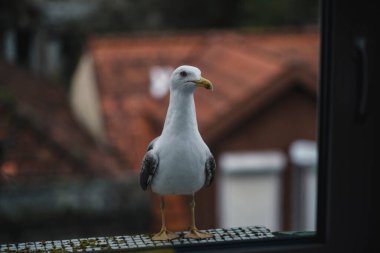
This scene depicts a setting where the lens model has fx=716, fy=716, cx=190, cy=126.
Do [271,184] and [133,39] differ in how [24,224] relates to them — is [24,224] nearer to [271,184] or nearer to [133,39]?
[271,184]

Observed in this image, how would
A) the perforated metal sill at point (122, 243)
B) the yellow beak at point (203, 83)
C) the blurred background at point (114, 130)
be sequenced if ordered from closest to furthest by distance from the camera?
the yellow beak at point (203, 83) → the perforated metal sill at point (122, 243) → the blurred background at point (114, 130)

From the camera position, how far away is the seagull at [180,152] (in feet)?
2.22

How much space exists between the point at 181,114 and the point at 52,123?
3.22 m

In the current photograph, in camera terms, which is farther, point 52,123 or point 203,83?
point 52,123

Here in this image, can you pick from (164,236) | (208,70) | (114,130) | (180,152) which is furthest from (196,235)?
(114,130)

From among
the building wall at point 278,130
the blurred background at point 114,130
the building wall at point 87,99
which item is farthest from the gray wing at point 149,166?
the building wall at point 87,99

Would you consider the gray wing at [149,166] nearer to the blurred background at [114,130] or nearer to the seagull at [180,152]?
the seagull at [180,152]

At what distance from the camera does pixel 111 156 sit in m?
3.74

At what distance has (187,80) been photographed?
0.67 m

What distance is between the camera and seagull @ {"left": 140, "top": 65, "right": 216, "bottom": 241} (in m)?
0.68

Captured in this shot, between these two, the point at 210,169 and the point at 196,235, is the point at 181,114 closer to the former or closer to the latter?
the point at 210,169

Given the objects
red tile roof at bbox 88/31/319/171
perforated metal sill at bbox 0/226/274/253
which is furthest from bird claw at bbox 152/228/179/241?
red tile roof at bbox 88/31/319/171

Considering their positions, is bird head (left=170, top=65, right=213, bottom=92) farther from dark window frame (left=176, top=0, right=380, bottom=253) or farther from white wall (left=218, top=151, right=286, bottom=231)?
white wall (left=218, top=151, right=286, bottom=231)

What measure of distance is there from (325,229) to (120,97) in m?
3.01
